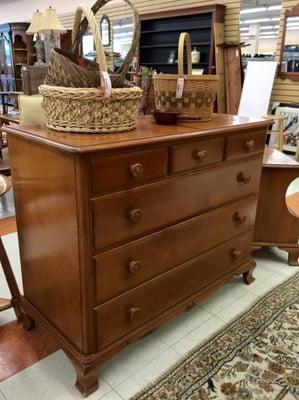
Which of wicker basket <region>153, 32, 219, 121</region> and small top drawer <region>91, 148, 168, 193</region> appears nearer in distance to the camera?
small top drawer <region>91, 148, 168, 193</region>

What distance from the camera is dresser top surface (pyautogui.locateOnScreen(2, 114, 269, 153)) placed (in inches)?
44.9

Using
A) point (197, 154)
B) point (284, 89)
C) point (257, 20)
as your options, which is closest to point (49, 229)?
point (197, 154)

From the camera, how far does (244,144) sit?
5.72 ft

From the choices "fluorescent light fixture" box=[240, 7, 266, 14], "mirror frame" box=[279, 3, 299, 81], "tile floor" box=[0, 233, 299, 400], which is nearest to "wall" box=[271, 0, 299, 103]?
"mirror frame" box=[279, 3, 299, 81]

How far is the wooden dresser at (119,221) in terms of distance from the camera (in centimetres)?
120

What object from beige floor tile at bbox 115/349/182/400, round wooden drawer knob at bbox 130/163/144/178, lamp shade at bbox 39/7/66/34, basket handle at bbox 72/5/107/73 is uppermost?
lamp shade at bbox 39/7/66/34

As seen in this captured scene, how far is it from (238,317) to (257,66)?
15.3ft

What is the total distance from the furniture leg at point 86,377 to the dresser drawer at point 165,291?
0.31 feet

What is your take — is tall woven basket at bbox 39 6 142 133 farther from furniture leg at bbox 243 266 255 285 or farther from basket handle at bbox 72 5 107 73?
furniture leg at bbox 243 266 255 285

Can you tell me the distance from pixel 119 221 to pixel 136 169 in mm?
203

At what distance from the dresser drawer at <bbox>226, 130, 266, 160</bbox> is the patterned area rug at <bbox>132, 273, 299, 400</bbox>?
898 mm

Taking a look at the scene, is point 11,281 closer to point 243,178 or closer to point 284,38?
point 243,178

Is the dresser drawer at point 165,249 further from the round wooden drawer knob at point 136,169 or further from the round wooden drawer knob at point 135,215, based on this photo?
the round wooden drawer knob at point 136,169

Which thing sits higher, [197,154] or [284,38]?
[284,38]
